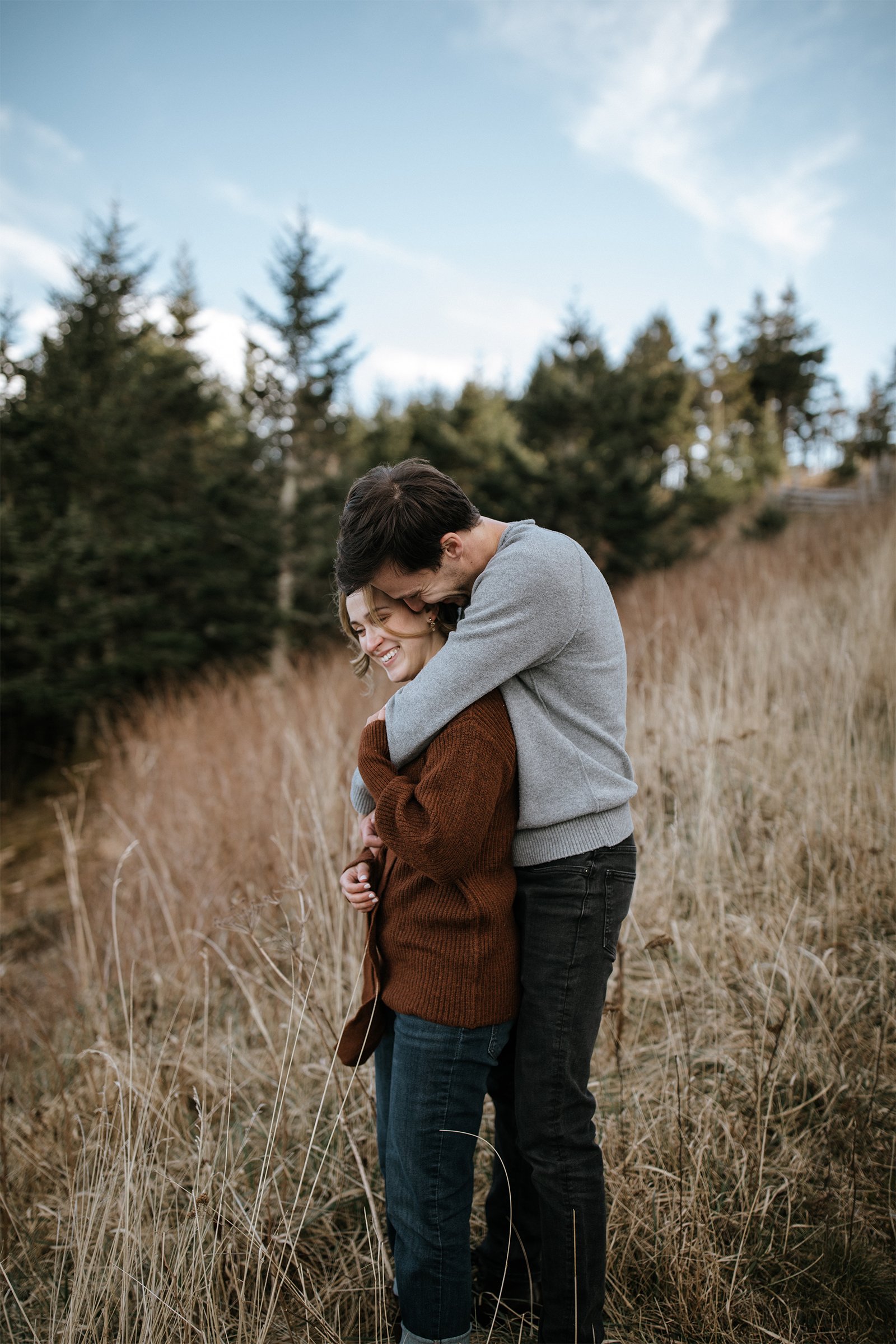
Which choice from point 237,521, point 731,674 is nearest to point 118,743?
point 237,521

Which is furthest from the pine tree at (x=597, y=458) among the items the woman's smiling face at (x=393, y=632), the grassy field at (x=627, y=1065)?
the woman's smiling face at (x=393, y=632)

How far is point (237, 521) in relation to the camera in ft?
43.7

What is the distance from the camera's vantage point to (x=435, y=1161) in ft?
3.97

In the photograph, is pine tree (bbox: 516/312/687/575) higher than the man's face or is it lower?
higher

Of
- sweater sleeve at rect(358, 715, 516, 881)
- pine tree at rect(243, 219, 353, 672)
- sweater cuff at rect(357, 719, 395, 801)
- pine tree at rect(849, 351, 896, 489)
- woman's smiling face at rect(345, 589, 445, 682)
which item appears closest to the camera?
sweater sleeve at rect(358, 715, 516, 881)

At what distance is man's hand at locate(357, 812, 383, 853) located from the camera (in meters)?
1.40

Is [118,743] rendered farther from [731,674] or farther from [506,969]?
[506,969]

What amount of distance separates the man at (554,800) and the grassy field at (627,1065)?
314mm

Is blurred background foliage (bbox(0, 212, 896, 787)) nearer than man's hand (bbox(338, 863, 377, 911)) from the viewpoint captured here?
No

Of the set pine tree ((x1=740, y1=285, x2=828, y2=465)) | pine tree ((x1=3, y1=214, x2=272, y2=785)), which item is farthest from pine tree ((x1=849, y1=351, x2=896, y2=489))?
pine tree ((x1=3, y1=214, x2=272, y2=785))

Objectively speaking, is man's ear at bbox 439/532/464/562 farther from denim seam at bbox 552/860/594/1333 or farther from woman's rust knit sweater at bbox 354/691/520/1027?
denim seam at bbox 552/860/594/1333

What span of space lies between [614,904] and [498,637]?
55 centimetres

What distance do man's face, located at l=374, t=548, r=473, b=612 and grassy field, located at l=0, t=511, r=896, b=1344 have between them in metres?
0.71

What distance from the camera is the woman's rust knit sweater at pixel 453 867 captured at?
1140mm
